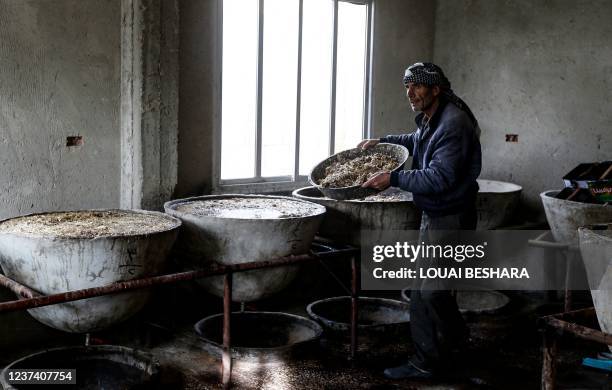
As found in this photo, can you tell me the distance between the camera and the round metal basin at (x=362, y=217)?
433cm

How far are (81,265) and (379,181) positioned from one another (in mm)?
1722

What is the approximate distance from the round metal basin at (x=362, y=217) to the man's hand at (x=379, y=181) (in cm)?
31

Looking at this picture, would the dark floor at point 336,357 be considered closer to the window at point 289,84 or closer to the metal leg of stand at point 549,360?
the window at point 289,84

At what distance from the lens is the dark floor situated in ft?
13.2

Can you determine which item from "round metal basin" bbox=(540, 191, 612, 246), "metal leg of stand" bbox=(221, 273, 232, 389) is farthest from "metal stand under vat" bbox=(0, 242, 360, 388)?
"round metal basin" bbox=(540, 191, 612, 246)

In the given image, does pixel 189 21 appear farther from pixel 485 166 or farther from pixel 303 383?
pixel 485 166

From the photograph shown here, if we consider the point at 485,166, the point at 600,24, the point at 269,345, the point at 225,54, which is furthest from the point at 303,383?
the point at 600,24

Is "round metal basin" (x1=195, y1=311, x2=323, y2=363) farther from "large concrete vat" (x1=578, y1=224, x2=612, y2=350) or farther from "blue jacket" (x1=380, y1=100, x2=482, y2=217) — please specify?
"large concrete vat" (x1=578, y1=224, x2=612, y2=350)

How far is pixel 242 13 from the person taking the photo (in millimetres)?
5125

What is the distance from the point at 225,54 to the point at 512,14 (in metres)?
2.81

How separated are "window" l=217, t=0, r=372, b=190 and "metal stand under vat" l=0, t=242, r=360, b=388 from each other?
50.1 inches

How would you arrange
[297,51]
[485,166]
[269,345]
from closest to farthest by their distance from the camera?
[269,345] → [297,51] → [485,166]

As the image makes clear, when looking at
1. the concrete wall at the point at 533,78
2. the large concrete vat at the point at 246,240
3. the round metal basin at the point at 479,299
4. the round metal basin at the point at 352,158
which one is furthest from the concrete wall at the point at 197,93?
the concrete wall at the point at 533,78

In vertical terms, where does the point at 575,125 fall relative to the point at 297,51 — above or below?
below
